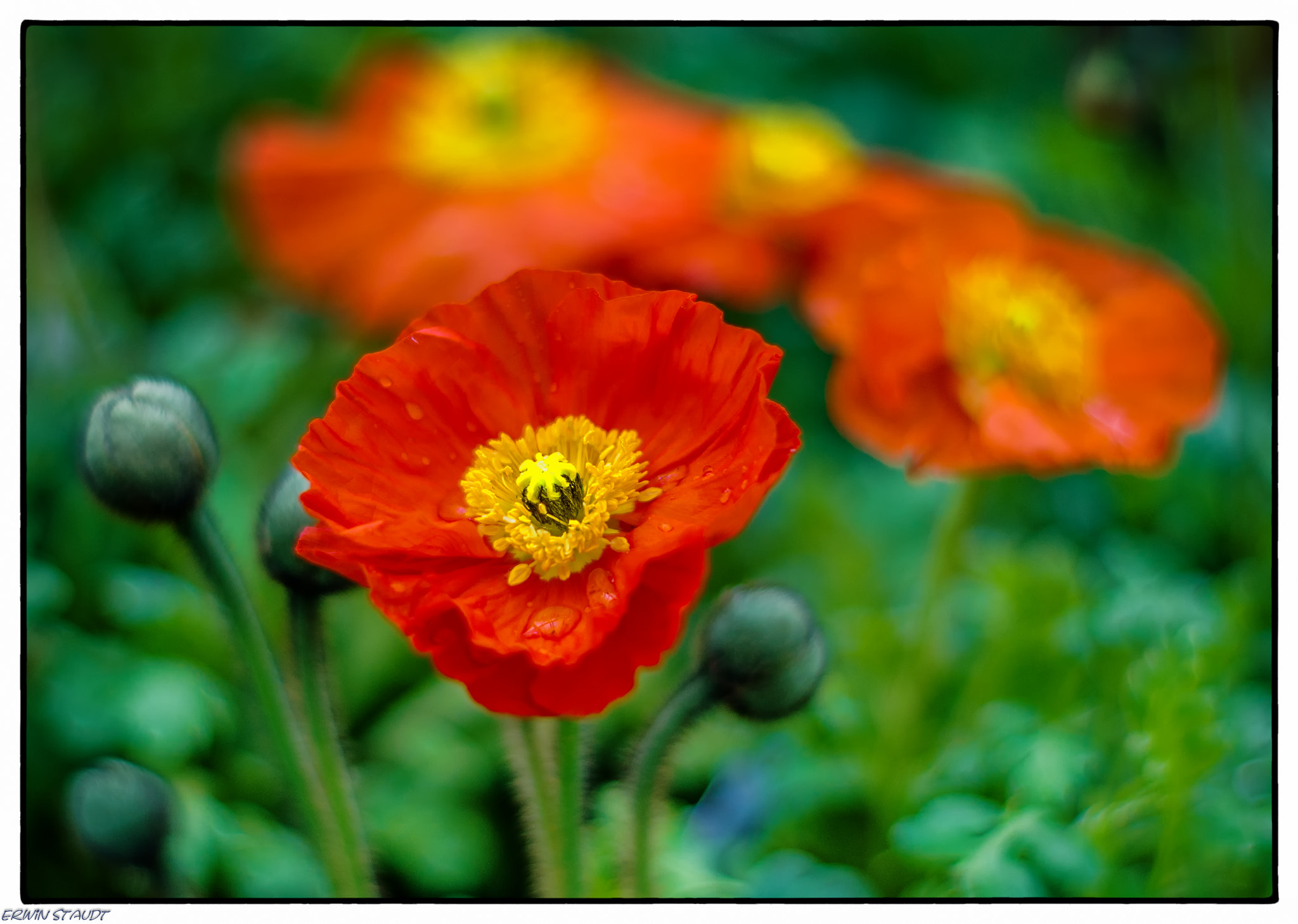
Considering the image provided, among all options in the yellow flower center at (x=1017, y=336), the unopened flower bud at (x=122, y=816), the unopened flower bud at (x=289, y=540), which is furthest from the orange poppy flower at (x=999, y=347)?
the unopened flower bud at (x=122, y=816)

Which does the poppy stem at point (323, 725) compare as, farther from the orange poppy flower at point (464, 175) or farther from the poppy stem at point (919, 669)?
the orange poppy flower at point (464, 175)

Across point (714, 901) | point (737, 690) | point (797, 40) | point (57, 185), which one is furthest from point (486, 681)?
point (797, 40)

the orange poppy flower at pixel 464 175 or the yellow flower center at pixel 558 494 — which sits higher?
the orange poppy flower at pixel 464 175

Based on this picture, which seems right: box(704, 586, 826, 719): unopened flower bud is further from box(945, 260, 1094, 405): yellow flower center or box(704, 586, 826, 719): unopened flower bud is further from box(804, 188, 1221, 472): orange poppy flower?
box(945, 260, 1094, 405): yellow flower center

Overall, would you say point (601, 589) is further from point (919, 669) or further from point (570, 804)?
point (919, 669)

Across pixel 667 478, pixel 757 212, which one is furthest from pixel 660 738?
pixel 757 212

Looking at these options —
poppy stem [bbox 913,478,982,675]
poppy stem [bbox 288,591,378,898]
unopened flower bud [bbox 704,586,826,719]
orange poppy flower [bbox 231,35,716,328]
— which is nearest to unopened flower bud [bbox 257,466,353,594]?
poppy stem [bbox 288,591,378,898]
